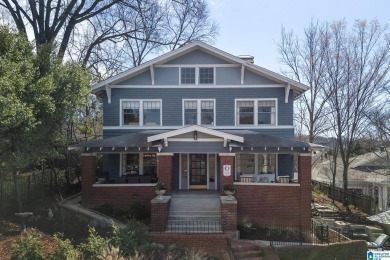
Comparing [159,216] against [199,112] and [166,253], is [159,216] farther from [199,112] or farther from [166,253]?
[199,112]

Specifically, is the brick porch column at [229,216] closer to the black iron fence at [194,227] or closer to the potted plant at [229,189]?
the black iron fence at [194,227]

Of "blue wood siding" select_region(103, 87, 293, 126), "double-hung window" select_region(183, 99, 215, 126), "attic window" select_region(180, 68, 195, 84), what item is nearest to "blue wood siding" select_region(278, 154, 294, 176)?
"blue wood siding" select_region(103, 87, 293, 126)

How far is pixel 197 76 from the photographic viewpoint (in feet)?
70.7

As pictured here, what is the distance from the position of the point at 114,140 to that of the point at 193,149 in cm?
418

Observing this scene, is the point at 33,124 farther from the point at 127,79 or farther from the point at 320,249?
the point at 320,249

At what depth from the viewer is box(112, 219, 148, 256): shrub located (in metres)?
11.5

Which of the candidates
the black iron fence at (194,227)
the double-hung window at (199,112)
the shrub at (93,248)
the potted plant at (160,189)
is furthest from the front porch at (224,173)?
the shrub at (93,248)

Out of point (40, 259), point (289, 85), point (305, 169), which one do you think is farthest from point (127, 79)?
point (40, 259)

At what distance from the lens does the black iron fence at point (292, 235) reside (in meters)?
15.5

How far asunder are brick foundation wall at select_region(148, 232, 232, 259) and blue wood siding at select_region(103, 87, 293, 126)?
27.2ft

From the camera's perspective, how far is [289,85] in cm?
2091

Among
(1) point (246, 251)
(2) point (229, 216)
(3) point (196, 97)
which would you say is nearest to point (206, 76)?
(3) point (196, 97)

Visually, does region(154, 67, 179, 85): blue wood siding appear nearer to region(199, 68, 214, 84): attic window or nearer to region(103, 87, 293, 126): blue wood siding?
region(103, 87, 293, 126): blue wood siding

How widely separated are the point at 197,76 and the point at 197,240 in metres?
10.1
